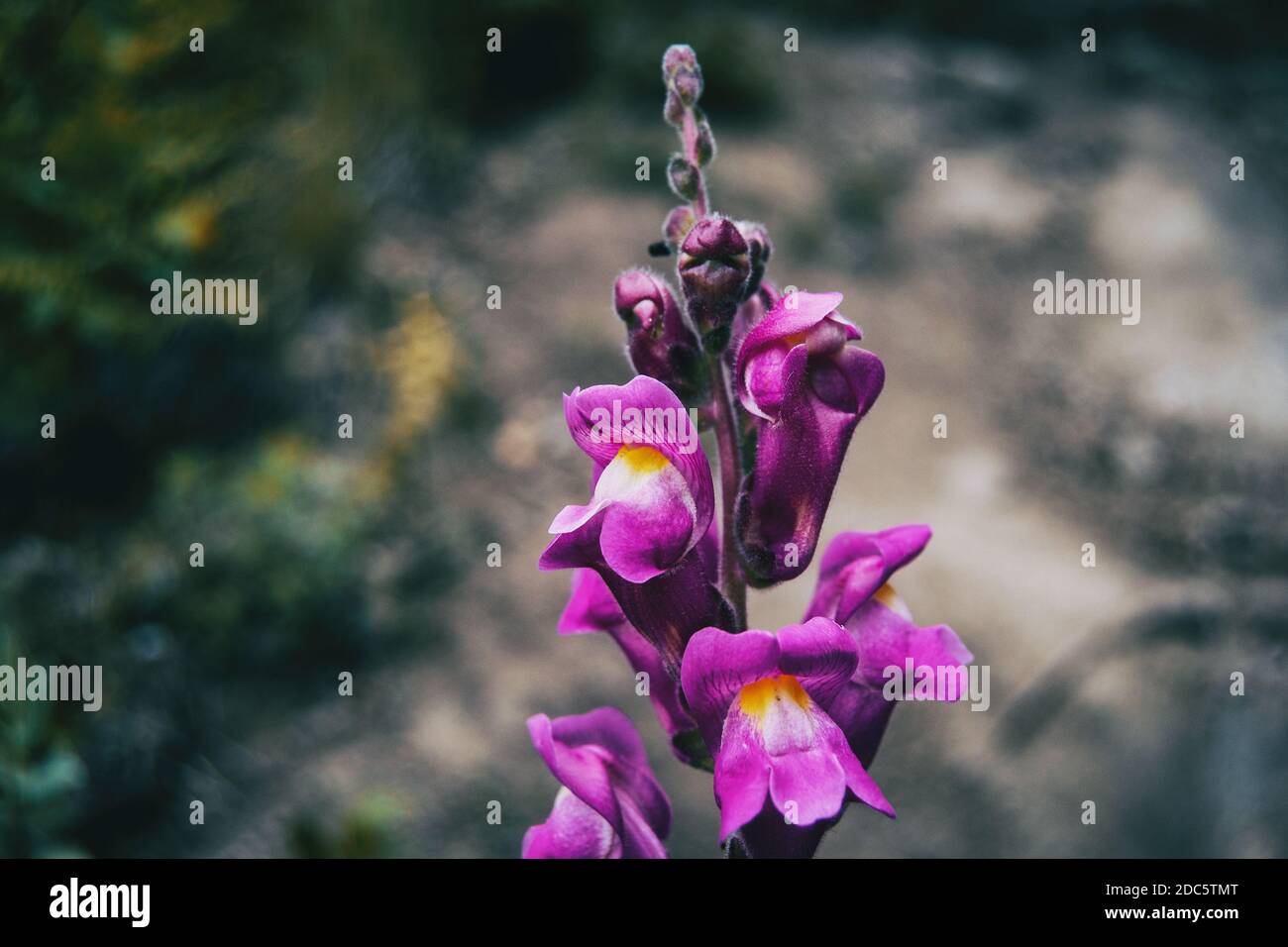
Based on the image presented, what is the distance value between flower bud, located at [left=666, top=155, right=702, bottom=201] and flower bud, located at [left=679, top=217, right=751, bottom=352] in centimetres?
9

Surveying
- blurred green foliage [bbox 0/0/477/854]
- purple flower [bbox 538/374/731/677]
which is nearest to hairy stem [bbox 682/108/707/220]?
purple flower [bbox 538/374/731/677]

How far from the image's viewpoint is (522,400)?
4.88 m

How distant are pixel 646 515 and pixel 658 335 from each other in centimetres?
20

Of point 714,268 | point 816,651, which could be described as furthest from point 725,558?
point 714,268

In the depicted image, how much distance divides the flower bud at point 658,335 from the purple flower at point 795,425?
7 centimetres

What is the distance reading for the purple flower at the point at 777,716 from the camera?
889mm

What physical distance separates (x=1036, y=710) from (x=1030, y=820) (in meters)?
0.44

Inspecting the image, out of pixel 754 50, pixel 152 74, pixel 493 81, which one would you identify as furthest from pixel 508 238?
pixel 754 50

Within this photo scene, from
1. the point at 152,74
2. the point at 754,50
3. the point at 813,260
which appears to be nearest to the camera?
the point at 152,74

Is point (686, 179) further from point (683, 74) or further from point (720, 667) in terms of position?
point (720, 667)

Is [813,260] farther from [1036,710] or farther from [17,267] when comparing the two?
[17,267]

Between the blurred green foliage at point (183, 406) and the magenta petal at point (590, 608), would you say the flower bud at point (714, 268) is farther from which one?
the blurred green foliage at point (183, 406)

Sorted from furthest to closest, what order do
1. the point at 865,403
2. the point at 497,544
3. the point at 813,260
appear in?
the point at 813,260
the point at 497,544
the point at 865,403
